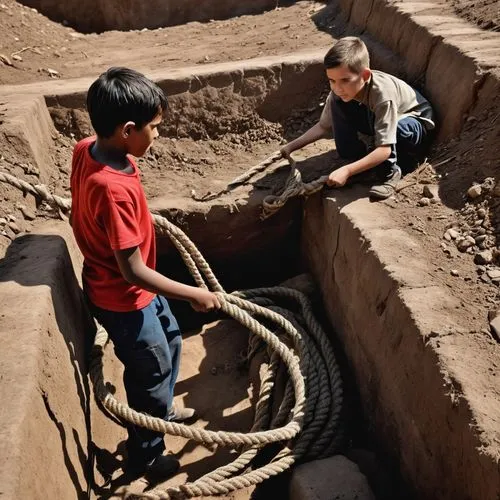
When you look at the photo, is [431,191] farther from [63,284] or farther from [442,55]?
[63,284]

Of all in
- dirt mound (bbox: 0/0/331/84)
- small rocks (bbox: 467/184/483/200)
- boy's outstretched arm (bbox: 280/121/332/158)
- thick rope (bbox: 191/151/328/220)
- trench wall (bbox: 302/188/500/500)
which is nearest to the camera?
trench wall (bbox: 302/188/500/500)

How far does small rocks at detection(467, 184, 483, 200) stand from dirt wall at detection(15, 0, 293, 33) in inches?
147

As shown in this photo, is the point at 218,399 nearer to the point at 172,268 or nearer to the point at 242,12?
the point at 172,268

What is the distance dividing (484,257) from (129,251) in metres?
1.53

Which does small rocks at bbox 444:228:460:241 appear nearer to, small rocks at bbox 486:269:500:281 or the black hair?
small rocks at bbox 486:269:500:281

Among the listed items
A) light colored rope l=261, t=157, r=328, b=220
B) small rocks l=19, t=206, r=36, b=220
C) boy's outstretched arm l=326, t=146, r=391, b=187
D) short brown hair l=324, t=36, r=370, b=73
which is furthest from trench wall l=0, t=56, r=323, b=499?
short brown hair l=324, t=36, r=370, b=73

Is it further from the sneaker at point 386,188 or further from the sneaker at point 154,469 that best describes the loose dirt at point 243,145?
the sneaker at point 154,469

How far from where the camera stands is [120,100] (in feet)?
6.91

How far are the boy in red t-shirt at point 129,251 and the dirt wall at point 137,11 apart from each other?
13.1ft

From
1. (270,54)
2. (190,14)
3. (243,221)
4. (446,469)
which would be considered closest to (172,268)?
(243,221)

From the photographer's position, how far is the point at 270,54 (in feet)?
15.9

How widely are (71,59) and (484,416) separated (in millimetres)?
4371

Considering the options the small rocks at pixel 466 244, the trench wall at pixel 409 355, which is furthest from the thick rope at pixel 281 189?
the small rocks at pixel 466 244

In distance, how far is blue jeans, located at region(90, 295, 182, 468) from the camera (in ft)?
8.23
